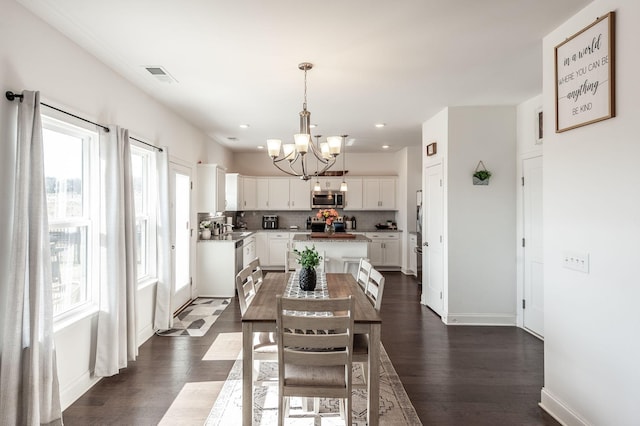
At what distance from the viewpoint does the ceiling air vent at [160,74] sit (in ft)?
10.2

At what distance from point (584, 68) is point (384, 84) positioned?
69.3 inches

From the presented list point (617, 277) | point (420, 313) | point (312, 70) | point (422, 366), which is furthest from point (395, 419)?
point (312, 70)

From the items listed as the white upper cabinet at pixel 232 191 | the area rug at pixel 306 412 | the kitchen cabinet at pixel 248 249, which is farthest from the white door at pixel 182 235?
the area rug at pixel 306 412

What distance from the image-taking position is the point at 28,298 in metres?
2.05

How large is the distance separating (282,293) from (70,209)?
184cm

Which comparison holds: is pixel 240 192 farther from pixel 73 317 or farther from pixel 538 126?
pixel 538 126

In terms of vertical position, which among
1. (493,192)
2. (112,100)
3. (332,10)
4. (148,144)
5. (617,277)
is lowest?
(617,277)

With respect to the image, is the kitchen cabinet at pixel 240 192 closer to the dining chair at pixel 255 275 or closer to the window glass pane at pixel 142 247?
the window glass pane at pixel 142 247

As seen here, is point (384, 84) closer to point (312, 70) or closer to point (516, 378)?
point (312, 70)

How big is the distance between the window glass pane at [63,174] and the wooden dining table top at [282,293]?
1.66 metres

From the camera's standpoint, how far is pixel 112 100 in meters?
3.15

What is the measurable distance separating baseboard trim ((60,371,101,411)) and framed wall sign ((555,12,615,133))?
407 centimetres

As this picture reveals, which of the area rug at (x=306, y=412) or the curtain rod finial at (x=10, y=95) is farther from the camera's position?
the area rug at (x=306, y=412)

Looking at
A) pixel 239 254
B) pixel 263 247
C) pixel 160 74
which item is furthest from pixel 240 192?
pixel 160 74
